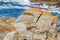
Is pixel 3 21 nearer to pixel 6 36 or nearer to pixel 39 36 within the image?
pixel 6 36

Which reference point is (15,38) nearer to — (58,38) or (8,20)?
(8,20)

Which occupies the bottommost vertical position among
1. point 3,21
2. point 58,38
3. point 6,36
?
point 58,38

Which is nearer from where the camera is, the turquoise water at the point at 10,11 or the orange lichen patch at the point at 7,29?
the orange lichen patch at the point at 7,29

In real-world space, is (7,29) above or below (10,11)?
below

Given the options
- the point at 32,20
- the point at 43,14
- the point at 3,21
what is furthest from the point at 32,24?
the point at 3,21

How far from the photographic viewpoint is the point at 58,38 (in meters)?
3.14

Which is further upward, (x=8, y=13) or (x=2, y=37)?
(x=8, y=13)

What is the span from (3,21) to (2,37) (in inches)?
11.5

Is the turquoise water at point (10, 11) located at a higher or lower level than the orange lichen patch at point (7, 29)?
higher

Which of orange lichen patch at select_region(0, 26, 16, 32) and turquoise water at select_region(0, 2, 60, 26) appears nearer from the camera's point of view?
orange lichen patch at select_region(0, 26, 16, 32)

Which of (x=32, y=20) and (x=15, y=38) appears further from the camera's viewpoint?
(x=32, y=20)

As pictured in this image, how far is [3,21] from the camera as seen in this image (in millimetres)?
3029

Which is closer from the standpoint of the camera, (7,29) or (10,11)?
(7,29)

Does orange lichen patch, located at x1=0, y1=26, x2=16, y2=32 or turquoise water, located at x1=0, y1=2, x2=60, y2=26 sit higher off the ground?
turquoise water, located at x1=0, y1=2, x2=60, y2=26
